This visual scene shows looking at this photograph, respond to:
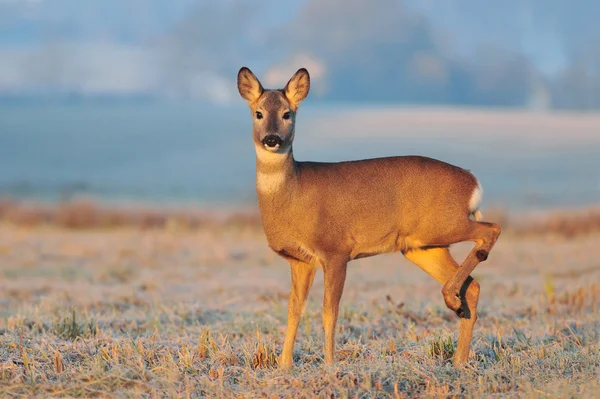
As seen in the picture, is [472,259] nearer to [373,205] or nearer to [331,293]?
[373,205]

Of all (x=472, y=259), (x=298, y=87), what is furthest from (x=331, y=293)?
(x=298, y=87)

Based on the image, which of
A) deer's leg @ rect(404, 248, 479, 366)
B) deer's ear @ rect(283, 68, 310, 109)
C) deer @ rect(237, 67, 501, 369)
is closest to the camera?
deer @ rect(237, 67, 501, 369)

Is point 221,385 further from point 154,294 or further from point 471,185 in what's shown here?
point 154,294

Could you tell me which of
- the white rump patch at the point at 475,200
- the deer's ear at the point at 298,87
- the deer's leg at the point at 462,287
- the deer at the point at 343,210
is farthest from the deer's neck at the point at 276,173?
the white rump patch at the point at 475,200

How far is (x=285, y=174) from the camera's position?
24.0 ft

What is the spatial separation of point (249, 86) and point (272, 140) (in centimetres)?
86

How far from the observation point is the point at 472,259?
7.38 metres

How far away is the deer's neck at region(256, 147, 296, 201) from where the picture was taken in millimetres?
7316

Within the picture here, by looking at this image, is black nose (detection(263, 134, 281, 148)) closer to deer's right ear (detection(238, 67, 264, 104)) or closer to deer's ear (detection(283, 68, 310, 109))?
deer's ear (detection(283, 68, 310, 109))

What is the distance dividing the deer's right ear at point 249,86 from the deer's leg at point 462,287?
1908mm

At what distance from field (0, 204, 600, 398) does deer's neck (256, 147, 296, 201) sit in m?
1.30

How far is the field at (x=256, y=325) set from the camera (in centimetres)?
648

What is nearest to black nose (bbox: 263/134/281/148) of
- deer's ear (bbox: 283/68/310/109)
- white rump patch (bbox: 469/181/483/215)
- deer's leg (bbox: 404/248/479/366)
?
deer's ear (bbox: 283/68/310/109)

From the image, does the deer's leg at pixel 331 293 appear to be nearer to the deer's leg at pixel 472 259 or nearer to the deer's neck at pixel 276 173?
the deer's neck at pixel 276 173
